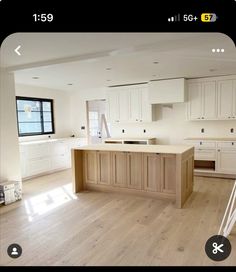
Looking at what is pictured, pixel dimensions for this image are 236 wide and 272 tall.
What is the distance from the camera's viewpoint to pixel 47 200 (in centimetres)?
330

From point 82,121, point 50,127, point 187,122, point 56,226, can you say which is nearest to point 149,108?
point 187,122

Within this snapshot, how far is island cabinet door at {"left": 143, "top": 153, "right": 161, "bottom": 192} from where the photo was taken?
3152 mm

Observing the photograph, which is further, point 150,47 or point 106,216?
point 106,216

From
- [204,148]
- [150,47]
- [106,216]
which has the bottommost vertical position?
[106,216]

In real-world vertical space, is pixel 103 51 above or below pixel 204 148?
above

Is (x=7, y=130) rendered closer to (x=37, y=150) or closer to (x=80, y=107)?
(x=37, y=150)

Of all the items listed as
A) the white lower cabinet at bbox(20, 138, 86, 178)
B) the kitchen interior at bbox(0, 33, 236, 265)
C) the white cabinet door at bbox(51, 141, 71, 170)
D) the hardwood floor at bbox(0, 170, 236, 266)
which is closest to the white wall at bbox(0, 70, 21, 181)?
the kitchen interior at bbox(0, 33, 236, 265)

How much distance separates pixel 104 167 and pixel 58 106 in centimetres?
307

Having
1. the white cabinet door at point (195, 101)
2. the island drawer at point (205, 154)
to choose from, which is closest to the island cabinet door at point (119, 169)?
the island drawer at point (205, 154)

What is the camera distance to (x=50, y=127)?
18.9 feet

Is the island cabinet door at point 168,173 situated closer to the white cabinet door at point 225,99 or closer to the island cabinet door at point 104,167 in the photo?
the island cabinet door at point 104,167

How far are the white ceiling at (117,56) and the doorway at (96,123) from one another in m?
1.98
